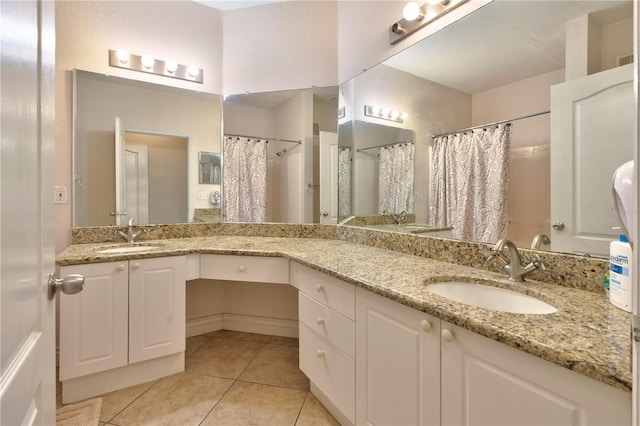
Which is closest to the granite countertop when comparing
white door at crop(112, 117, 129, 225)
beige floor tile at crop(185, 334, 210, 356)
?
white door at crop(112, 117, 129, 225)

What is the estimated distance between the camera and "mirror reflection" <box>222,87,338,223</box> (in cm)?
235

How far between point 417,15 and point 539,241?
135cm

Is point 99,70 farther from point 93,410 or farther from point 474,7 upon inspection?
point 474,7

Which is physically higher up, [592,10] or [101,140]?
[592,10]

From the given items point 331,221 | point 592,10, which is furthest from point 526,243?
point 331,221

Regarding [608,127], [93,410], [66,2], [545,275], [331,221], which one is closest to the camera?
[608,127]

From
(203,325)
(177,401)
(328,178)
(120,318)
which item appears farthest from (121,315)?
(328,178)

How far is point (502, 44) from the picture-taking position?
4.17 ft

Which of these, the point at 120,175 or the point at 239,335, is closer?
the point at 120,175

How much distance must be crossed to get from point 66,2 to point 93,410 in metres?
2.50

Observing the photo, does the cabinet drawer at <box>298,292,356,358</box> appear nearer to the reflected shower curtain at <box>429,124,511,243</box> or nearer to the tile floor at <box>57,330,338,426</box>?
the tile floor at <box>57,330,338,426</box>

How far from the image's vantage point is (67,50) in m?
1.96

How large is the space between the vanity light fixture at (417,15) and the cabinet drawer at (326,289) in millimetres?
1479

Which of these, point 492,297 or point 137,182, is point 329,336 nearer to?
point 492,297
